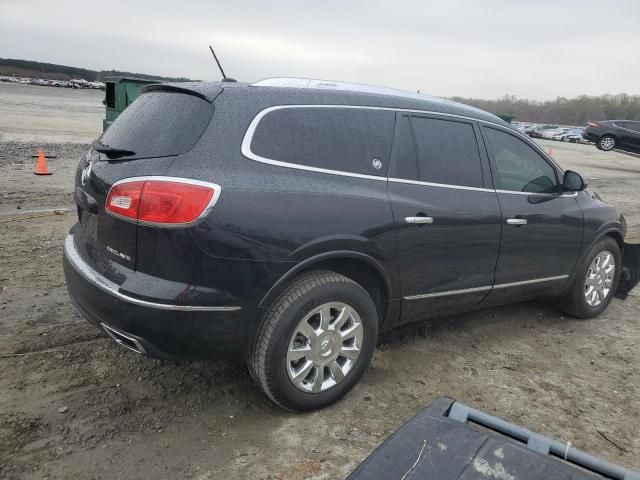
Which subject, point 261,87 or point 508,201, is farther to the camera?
point 508,201

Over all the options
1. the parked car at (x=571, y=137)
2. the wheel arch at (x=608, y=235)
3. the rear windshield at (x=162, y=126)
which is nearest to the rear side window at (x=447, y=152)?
the rear windshield at (x=162, y=126)

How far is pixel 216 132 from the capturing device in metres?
2.78

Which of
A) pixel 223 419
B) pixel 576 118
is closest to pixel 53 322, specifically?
pixel 223 419

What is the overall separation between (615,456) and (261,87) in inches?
109

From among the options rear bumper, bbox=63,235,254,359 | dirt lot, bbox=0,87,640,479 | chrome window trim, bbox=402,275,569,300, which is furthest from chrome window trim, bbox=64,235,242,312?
chrome window trim, bbox=402,275,569,300

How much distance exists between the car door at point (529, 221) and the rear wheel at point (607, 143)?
22616mm

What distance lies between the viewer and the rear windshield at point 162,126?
2.81 m

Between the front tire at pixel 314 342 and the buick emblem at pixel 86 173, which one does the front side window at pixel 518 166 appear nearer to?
the front tire at pixel 314 342

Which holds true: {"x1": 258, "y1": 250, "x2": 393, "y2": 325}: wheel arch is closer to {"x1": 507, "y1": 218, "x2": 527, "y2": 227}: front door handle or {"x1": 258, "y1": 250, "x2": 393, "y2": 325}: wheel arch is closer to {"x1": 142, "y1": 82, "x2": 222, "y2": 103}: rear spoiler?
{"x1": 142, "y1": 82, "x2": 222, "y2": 103}: rear spoiler

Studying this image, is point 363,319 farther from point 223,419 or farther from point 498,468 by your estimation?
point 498,468

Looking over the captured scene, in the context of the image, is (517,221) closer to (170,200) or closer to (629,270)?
(629,270)

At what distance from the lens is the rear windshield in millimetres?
2809

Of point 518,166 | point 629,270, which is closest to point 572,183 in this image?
point 518,166

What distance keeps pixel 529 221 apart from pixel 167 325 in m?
2.71
